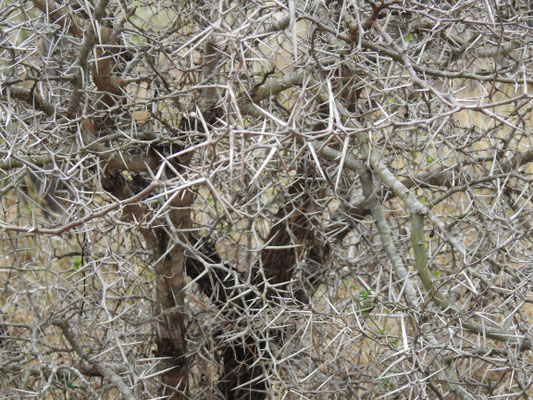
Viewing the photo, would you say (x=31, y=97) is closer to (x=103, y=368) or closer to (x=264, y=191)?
(x=264, y=191)

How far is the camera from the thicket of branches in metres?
1.82

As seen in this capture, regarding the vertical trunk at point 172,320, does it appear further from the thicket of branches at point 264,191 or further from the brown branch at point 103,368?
the brown branch at point 103,368

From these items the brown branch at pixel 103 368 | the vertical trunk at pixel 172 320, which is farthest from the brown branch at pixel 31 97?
the brown branch at pixel 103 368

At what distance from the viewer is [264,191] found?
2.35 m

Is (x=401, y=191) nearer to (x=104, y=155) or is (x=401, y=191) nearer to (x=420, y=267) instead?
(x=420, y=267)

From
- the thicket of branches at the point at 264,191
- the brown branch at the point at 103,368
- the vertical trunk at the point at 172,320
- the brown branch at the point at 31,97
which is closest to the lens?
the thicket of branches at the point at 264,191

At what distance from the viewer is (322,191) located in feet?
8.90

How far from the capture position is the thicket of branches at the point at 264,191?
182cm

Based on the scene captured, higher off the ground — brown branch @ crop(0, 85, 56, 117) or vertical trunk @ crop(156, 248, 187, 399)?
brown branch @ crop(0, 85, 56, 117)

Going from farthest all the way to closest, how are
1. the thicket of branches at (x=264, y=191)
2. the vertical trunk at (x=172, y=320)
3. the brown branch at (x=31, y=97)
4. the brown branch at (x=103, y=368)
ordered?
the vertical trunk at (x=172, y=320), the brown branch at (x=103, y=368), the brown branch at (x=31, y=97), the thicket of branches at (x=264, y=191)

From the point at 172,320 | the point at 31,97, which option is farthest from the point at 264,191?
the point at 31,97

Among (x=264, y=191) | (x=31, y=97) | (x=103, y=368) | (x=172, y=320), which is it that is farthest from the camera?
(x=172, y=320)

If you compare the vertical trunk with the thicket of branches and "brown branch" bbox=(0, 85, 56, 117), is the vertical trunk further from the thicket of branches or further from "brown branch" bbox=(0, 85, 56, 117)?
"brown branch" bbox=(0, 85, 56, 117)

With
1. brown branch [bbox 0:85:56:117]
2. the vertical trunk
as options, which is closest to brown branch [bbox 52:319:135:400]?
the vertical trunk
